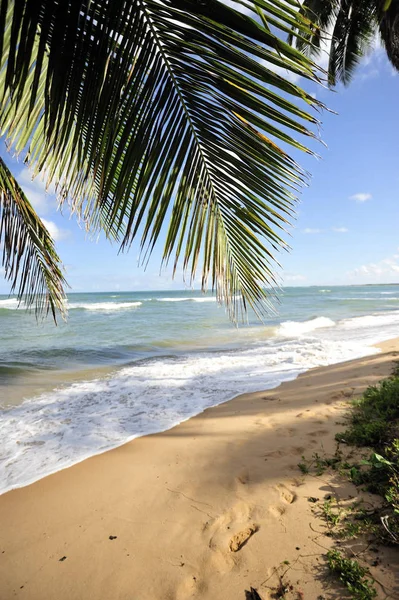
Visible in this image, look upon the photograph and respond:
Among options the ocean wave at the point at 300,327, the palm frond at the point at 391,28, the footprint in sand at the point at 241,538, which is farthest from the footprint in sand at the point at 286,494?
the ocean wave at the point at 300,327

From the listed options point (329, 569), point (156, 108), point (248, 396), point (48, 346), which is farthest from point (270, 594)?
point (48, 346)

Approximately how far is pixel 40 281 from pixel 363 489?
139 inches

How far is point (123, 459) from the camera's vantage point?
3.80m

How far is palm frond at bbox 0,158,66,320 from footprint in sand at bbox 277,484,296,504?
2.64 meters

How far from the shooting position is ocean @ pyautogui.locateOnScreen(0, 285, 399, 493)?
176 inches

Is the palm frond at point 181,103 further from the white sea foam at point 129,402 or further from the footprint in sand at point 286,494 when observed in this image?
the white sea foam at point 129,402

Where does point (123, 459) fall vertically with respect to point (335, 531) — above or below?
below

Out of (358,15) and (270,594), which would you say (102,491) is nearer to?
(270,594)

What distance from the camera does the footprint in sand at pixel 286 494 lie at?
2.66 m

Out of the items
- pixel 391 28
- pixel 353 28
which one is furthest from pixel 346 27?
pixel 391 28

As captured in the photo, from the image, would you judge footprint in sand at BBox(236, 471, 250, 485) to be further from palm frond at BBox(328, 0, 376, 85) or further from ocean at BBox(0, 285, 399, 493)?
palm frond at BBox(328, 0, 376, 85)

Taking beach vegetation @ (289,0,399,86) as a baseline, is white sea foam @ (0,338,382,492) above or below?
below

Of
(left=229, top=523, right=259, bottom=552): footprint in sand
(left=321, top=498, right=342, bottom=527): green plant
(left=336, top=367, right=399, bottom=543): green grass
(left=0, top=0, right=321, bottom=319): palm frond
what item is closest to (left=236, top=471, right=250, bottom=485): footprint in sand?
(left=229, top=523, right=259, bottom=552): footprint in sand

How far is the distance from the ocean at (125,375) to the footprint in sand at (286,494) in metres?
1.96
